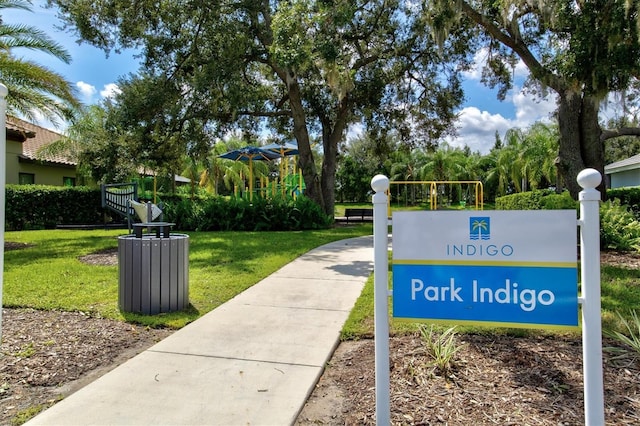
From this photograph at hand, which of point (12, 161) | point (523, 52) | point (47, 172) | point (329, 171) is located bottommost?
point (329, 171)

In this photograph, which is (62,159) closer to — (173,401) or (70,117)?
(70,117)

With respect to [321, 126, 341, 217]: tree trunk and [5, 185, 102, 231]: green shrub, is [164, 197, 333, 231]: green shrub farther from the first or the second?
[5, 185, 102, 231]: green shrub

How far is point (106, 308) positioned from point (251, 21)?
1190cm

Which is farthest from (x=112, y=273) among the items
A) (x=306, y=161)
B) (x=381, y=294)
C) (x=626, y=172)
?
(x=626, y=172)

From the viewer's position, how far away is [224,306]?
530 centimetres

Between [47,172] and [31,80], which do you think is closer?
[31,80]

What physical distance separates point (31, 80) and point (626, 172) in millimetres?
26918

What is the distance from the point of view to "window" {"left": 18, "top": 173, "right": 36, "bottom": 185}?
66.4ft

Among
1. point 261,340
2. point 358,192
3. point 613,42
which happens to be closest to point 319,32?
point 613,42

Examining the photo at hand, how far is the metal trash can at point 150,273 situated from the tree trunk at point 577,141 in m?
8.52

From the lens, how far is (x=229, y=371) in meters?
3.46

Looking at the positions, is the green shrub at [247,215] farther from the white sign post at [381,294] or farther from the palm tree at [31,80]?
the white sign post at [381,294]

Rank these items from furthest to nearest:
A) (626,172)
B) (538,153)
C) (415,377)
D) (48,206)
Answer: (538,153), (626,172), (48,206), (415,377)

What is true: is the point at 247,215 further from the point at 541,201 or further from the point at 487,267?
the point at 487,267
